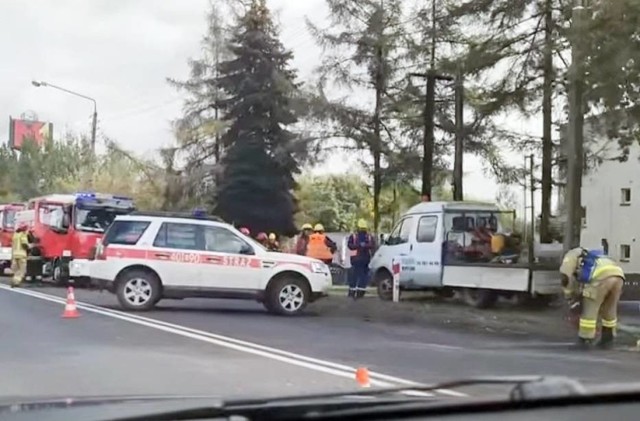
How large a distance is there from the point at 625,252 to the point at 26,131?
69375mm

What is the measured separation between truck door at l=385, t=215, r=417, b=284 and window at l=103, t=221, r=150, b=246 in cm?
602

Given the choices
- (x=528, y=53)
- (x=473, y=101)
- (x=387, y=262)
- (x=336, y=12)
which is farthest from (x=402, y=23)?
(x=387, y=262)

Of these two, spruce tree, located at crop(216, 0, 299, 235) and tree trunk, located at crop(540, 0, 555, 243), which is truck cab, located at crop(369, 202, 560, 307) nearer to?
tree trunk, located at crop(540, 0, 555, 243)

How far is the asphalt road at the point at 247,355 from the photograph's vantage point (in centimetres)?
941

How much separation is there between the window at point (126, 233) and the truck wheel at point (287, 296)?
2548mm

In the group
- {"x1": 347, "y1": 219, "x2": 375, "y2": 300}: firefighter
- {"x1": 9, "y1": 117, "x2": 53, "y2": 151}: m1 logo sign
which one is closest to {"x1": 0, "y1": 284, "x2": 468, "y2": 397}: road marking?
{"x1": 347, "y1": 219, "x2": 375, "y2": 300}: firefighter

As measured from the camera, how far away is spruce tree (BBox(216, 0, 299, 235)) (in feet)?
133

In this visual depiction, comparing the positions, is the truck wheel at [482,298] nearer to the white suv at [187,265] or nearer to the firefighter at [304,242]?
the white suv at [187,265]

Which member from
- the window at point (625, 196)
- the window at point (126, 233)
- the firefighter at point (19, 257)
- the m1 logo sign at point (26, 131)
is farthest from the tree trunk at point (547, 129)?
the m1 logo sign at point (26, 131)

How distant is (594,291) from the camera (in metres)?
13.6

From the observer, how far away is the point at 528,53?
21.7m

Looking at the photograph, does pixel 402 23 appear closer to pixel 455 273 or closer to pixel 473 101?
pixel 473 101

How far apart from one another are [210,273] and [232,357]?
612 centimetres

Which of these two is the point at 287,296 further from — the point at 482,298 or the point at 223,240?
the point at 482,298
